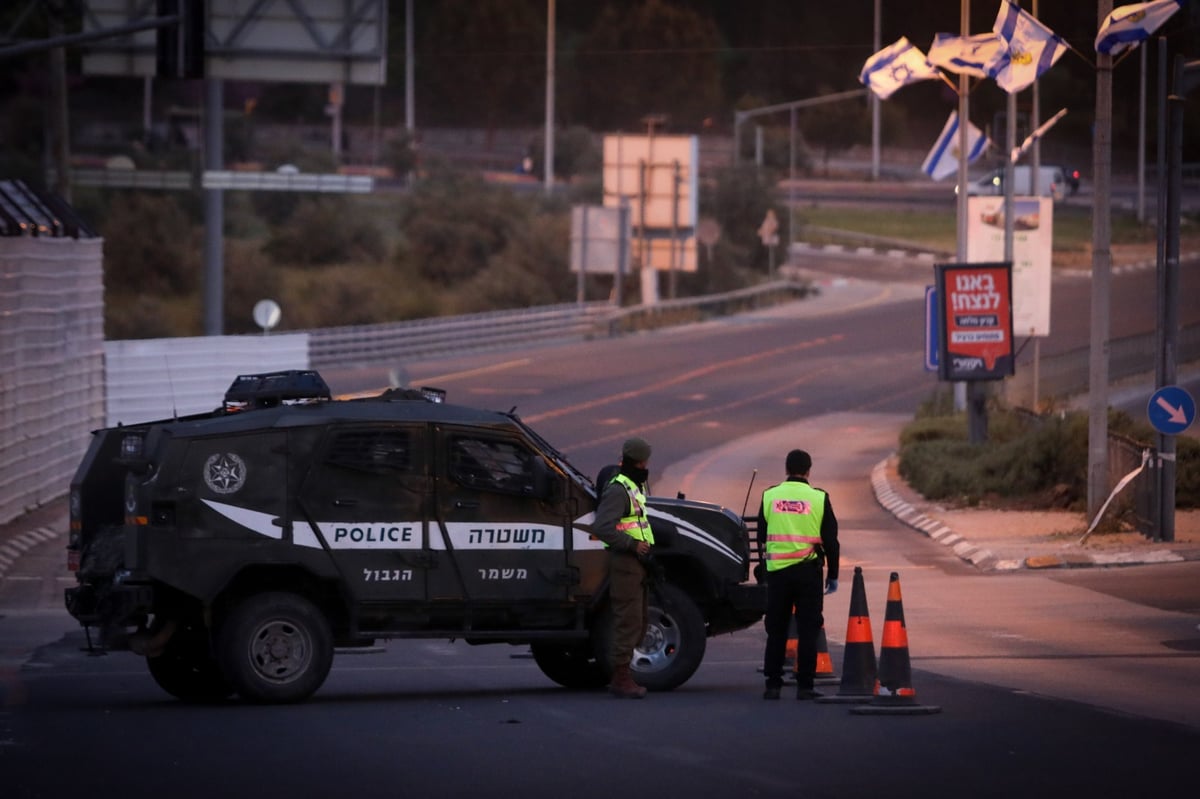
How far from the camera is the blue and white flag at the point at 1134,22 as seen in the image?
938 inches

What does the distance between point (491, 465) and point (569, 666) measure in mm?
1856

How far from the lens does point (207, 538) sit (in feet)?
41.6

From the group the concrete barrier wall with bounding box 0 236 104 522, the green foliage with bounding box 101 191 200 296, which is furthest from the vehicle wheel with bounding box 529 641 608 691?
the green foliage with bounding box 101 191 200 296

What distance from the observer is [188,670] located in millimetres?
13477

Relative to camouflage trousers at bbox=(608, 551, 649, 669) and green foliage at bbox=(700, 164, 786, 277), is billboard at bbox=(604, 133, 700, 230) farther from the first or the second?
camouflage trousers at bbox=(608, 551, 649, 669)

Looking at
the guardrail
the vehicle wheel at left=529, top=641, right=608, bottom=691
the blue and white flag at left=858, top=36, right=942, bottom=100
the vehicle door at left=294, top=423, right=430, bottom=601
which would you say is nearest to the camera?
the vehicle door at left=294, top=423, right=430, bottom=601

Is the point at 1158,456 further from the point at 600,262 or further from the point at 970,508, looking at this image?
the point at 600,262

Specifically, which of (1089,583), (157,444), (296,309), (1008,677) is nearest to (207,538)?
(157,444)

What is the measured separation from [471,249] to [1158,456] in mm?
52487

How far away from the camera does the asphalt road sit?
993cm

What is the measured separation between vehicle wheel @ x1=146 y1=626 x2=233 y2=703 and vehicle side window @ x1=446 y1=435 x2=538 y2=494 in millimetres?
2202

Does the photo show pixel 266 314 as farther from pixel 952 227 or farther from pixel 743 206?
pixel 952 227

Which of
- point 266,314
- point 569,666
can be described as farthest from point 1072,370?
point 569,666

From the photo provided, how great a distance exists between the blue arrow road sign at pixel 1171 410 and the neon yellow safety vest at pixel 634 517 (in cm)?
1167
